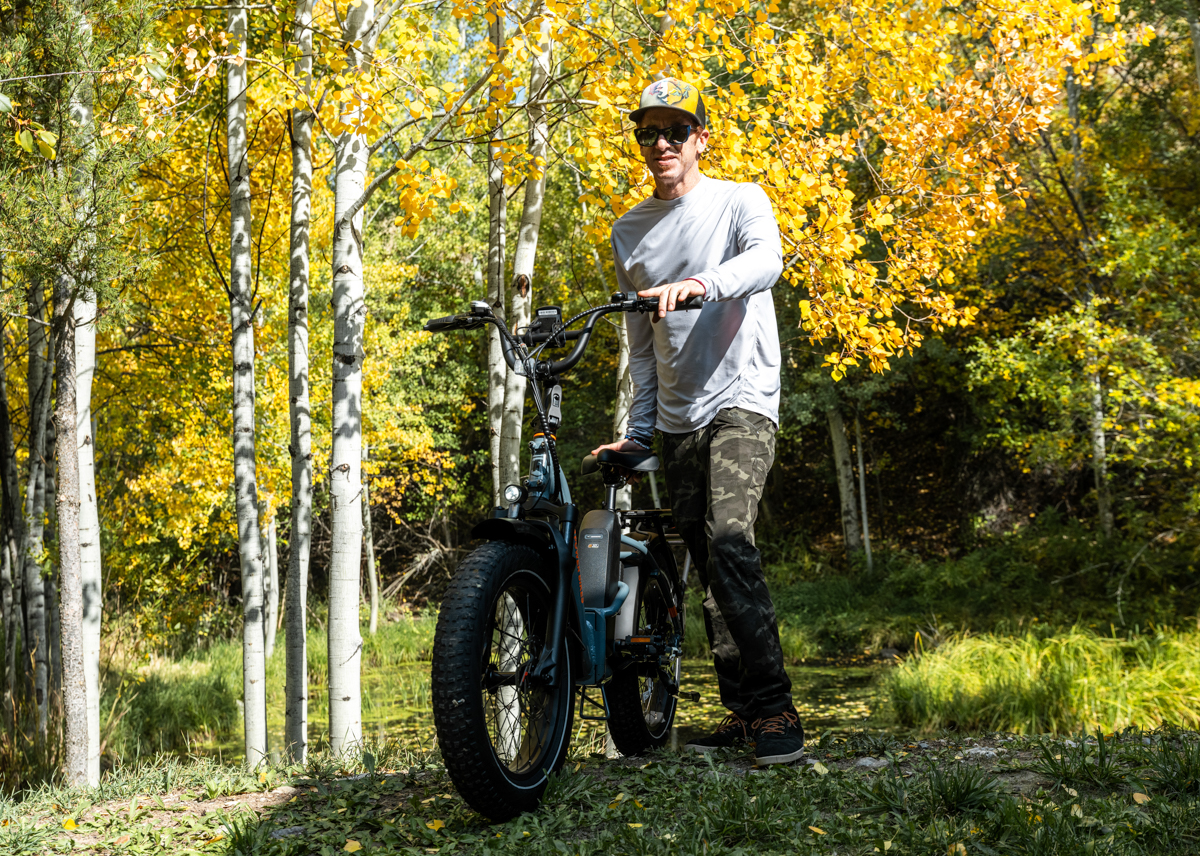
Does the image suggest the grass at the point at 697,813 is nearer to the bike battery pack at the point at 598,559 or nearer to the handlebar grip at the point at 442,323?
the bike battery pack at the point at 598,559

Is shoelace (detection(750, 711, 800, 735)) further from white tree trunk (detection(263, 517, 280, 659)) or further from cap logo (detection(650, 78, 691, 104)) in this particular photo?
white tree trunk (detection(263, 517, 280, 659))

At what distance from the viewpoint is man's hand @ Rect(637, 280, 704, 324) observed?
7.78 ft

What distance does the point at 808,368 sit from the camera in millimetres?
15680

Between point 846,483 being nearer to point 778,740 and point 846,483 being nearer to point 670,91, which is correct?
point 778,740

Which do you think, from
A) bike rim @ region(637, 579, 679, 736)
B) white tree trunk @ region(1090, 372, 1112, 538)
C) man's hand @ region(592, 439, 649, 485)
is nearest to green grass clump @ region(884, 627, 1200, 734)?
white tree trunk @ region(1090, 372, 1112, 538)

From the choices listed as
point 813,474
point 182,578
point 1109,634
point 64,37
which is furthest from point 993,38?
point 813,474

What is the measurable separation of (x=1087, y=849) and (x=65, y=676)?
191 inches

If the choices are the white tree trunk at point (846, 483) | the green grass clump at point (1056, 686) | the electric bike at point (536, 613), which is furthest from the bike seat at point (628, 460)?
the white tree trunk at point (846, 483)

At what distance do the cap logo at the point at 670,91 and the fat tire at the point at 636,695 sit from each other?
1.50 m

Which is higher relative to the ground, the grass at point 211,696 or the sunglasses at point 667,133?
the sunglasses at point 667,133

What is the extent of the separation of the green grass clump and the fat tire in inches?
176

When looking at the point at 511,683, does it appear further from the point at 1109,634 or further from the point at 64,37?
the point at 1109,634

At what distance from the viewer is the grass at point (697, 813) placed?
6.90 ft

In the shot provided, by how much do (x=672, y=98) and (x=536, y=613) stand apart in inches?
64.0
